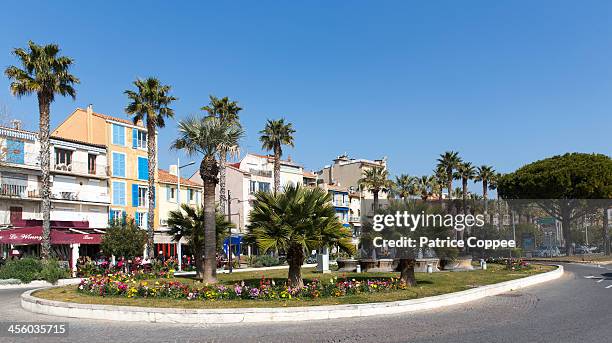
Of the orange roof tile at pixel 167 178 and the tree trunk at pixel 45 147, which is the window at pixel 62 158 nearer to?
the orange roof tile at pixel 167 178

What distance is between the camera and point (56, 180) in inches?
1900

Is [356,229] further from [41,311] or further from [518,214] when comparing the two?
[41,311]

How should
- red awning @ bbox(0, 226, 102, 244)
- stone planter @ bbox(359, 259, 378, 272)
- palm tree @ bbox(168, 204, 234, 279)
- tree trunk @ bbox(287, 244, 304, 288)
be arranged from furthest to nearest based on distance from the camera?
stone planter @ bbox(359, 259, 378, 272)
red awning @ bbox(0, 226, 102, 244)
palm tree @ bbox(168, 204, 234, 279)
tree trunk @ bbox(287, 244, 304, 288)

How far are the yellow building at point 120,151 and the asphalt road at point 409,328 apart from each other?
37.0m

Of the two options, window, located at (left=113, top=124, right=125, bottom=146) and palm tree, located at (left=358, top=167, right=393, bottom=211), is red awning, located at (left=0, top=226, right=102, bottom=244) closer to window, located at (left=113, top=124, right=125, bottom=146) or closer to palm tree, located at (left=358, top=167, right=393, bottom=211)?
window, located at (left=113, top=124, right=125, bottom=146)

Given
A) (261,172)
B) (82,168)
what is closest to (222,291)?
(82,168)

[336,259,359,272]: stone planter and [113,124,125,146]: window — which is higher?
[113,124,125,146]: window

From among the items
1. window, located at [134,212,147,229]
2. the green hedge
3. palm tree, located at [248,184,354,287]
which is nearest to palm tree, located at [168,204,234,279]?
the green hedge

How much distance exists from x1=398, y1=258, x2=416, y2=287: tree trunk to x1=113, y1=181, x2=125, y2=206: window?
38802 millimetres

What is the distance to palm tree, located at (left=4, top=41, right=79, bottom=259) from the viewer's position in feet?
110

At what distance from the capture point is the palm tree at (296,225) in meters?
19.6

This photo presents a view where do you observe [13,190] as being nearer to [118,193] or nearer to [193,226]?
[118,193]

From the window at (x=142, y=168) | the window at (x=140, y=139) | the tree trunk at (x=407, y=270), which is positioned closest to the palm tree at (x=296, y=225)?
the tree trunk at (x=407, y=270)

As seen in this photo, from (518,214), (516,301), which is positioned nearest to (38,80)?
(516,301)
